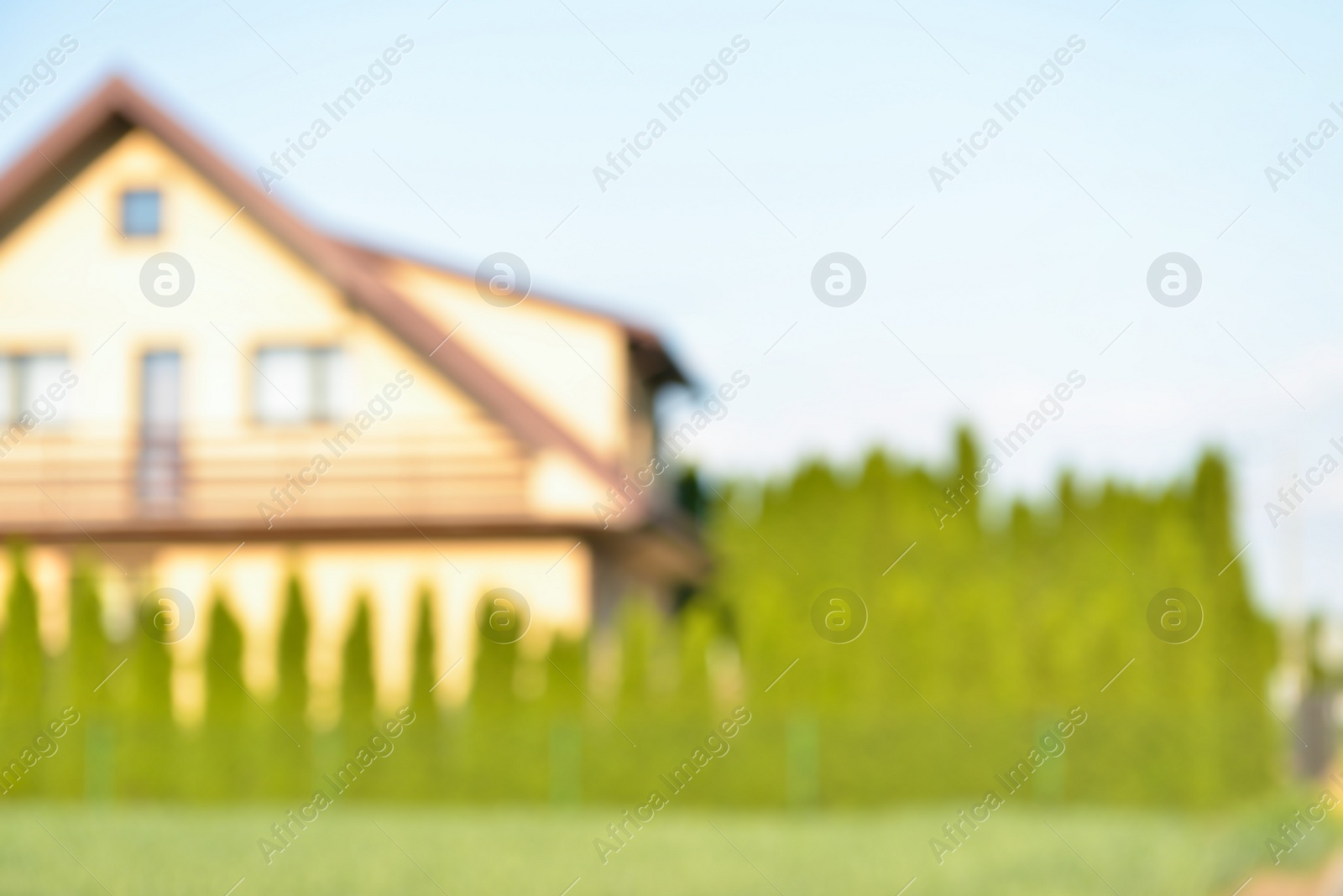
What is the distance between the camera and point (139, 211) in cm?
2141

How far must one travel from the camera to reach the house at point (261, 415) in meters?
19.8

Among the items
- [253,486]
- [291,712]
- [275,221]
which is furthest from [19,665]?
[275,221]

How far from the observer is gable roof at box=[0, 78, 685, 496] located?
19.9 meters

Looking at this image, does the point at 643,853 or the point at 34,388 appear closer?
the point at 643,853

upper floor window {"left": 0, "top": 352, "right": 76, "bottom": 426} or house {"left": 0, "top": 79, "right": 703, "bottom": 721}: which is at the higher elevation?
house {"left": 0, "top": 79, "right": 703, "bottom": 721}

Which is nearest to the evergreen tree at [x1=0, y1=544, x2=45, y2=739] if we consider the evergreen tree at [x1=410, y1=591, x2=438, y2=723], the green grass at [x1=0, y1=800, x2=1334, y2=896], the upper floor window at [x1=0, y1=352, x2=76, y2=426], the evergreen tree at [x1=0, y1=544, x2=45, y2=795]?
the evergreen tree at [x1=0, y1=544, x2=45, y2=795]

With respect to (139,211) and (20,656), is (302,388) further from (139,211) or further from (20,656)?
(20,656)

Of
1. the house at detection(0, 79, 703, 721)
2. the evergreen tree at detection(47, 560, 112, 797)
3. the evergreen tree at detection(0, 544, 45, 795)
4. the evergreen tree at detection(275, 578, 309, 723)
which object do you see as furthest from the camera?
the house at detection(0, 79, 703, 721)

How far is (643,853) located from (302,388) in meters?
10.7

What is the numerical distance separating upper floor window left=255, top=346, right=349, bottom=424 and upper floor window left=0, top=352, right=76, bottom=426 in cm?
280

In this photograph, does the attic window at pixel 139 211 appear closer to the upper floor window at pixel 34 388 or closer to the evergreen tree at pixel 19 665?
the upper floor window at pixel 34 388

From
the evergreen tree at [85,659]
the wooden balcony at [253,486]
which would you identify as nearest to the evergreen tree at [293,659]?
the wooden balcony at [253,486]

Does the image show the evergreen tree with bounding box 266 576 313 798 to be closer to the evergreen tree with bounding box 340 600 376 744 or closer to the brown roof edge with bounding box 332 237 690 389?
the evergreen tree with bounding box 340 600 376 744

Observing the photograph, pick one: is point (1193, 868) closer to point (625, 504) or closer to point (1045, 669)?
point (1045, 669)
